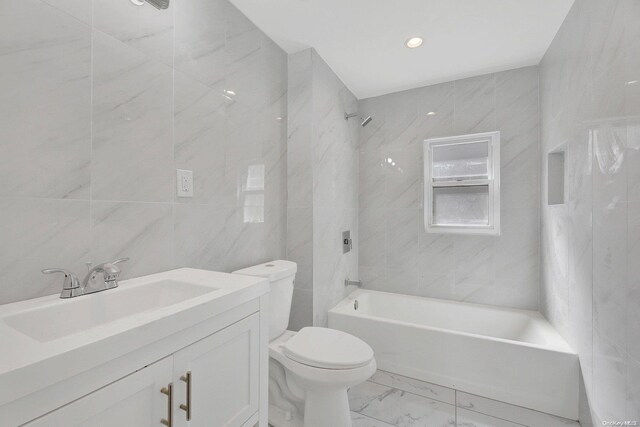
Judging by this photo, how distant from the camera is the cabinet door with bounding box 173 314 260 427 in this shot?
0.76m

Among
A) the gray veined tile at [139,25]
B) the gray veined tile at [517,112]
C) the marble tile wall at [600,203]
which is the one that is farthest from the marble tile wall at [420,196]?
the gray veined tile at [139,25]

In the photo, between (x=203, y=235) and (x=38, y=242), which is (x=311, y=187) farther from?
(x=38, y=242)

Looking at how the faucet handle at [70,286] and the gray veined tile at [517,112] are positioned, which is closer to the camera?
the faucet handle at [70,286]

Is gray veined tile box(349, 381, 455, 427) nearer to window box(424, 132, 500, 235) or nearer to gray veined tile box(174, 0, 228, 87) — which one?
window box(424, 132, 500, 235)

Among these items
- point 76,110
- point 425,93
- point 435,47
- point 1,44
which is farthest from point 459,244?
point 1,44

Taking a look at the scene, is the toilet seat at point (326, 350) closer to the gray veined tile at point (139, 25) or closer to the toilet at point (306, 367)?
the toilet at point (306, 367)

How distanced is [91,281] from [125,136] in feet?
1.84

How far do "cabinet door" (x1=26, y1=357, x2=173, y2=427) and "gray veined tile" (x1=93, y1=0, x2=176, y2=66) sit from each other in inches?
47.4

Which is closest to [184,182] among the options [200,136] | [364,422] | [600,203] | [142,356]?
[200,136]

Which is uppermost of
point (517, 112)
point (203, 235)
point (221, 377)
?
point (517, 112)

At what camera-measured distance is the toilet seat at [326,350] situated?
53.3 inches

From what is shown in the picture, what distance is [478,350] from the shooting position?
1827 mm

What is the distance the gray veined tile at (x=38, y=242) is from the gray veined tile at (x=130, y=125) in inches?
4.7

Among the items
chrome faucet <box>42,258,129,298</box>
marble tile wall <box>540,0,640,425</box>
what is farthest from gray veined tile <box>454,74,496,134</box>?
chrome faucet <box>42,258,129,298</box>
